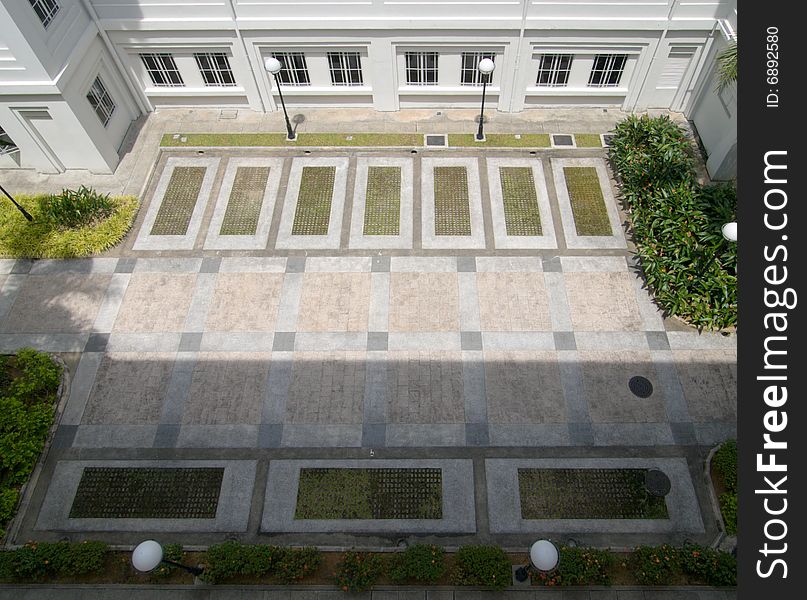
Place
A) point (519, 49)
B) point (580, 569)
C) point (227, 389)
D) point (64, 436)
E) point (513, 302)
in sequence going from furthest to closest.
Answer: point (519, 49) < point (513, 302) < point (227, 389) < point (64, 436) < point (580, 569)

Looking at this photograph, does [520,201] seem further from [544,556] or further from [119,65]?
[119,65]

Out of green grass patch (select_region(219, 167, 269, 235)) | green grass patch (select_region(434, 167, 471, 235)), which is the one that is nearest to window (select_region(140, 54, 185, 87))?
green grass patch (select_region(219, 167, 269, 235))

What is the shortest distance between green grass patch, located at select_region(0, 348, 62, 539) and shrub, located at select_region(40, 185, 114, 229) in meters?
6.16

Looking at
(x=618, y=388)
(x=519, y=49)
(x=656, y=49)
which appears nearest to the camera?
(x=618, y=388)

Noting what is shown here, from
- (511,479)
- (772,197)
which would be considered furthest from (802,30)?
(511,479)

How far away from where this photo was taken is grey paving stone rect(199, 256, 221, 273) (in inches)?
855

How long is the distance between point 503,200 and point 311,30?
11.9 metres

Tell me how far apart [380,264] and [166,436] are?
10349 millimetres

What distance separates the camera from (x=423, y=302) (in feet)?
67.5

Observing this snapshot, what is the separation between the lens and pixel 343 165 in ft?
81.8

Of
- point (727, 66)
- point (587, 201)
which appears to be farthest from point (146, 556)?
point (727, 66)

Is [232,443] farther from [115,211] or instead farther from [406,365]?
[115,211]

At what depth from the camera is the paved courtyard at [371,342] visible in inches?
672

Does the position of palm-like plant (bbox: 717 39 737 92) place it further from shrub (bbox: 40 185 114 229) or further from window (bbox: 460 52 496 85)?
shrub (bbox: 40 185 114 229)
